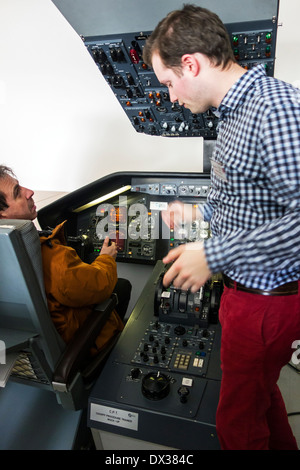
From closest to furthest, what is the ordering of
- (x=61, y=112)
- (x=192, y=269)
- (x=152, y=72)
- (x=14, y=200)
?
(x=192, y=269) → (x=14, y=200) → (x=152, y=72) → (x=61, y=112)

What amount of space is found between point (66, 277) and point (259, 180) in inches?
27.2

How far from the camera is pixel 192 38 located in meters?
0.74

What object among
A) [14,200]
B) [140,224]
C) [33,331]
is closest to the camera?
[33,331]

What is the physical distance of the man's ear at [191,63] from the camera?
750 mm

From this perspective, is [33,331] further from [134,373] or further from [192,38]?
[192,38]

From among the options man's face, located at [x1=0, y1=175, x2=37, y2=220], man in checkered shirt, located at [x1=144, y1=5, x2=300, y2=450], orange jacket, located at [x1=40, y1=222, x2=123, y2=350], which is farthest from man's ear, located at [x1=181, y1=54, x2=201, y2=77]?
man's face, located at [x1=0, y1=175, x2=37, y2=220]

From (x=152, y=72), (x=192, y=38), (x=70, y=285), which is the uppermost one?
(x=152, y=72)

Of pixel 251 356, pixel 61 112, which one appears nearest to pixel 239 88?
pixel 251 356

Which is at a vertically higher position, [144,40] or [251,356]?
[144,40]

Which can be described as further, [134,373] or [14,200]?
[14,200]

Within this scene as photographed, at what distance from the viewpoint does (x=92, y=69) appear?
7.90ft

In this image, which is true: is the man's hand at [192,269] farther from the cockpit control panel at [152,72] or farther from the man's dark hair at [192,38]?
the cockpit control panel at [152,72]

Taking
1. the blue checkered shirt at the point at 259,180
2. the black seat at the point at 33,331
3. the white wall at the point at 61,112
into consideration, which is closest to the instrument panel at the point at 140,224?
the white wall at the point at 61,112

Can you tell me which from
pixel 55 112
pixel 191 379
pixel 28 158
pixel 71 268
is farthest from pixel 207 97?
pixel 28 158
